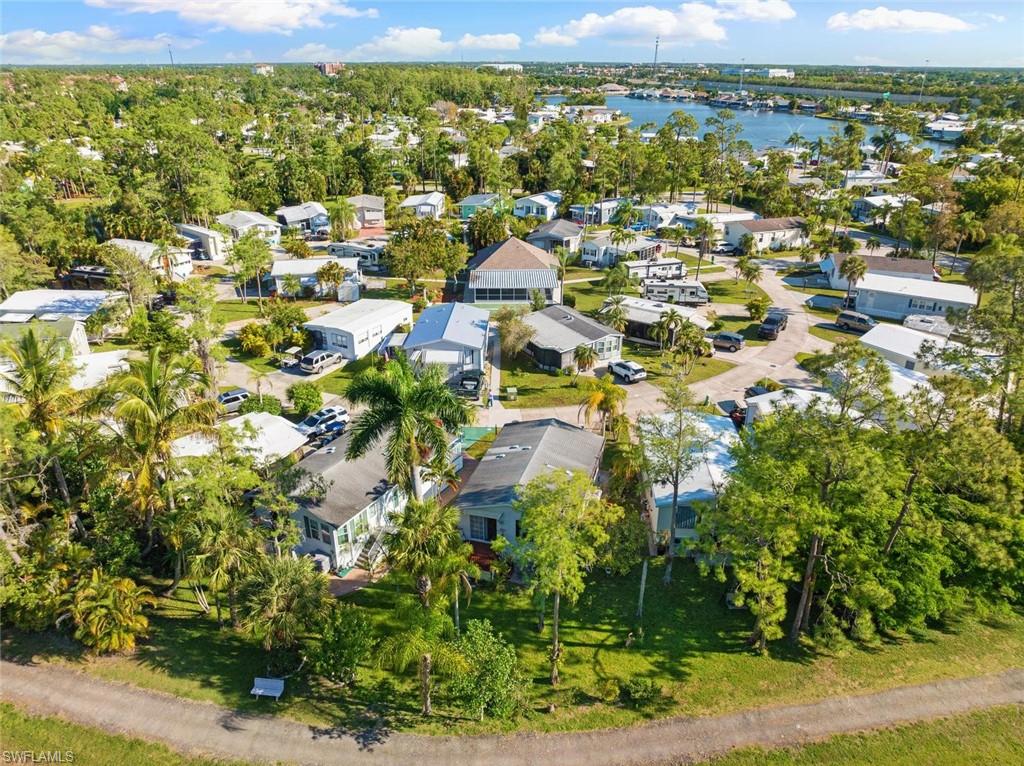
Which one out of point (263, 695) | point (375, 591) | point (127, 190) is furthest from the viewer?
point (127, 190)

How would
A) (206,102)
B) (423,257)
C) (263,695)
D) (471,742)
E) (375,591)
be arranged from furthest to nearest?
(206,102), (423,257), (375,591), (263,695), (471,742)

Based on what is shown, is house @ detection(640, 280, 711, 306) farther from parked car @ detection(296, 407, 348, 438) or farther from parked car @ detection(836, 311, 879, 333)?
parked car @ detection(296, 407, 348, 438)

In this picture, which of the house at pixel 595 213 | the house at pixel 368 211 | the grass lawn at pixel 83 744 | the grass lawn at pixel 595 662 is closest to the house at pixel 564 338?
the grass lawn at pixel 595 662

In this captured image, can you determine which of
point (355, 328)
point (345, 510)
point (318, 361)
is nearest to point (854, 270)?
point (355, 328)

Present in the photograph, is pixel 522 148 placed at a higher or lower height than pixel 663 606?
higher

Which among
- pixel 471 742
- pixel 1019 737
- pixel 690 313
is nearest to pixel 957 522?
pixel 1019 737

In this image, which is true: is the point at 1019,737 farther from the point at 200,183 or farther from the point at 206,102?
the point at 206,102

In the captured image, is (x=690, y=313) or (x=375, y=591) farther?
(x=690, y=313)

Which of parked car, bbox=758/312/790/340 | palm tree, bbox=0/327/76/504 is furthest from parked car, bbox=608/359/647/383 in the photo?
palm tree, bbox=0/327/76/504

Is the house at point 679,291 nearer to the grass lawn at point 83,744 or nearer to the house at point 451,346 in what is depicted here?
the house at point 451,346
